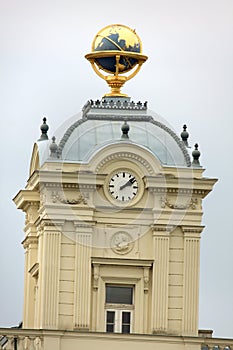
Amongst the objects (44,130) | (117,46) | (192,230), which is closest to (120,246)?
(192,230)

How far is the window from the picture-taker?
240 feet

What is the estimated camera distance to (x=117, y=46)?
74688 mm

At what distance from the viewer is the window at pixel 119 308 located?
240 feet

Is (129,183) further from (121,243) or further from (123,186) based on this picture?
(121,243)

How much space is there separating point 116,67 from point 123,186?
338cm

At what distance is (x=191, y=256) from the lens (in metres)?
73.3

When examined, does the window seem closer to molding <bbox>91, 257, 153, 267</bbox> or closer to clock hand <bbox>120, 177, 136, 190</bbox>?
molding <bbox>91, 257, 153, 267</bbox>

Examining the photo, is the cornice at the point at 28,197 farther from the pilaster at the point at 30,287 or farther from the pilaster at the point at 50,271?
the pilaster at the point at 50,271

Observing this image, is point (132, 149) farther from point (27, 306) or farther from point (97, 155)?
point (27, 306)

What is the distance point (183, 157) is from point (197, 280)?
9.72 feet

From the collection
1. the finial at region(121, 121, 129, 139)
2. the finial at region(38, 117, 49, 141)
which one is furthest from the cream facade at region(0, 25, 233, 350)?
the finial at region(38, 117, 49, 141)

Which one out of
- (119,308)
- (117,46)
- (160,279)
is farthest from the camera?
(117,46)

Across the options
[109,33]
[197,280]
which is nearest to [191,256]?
[197,280]

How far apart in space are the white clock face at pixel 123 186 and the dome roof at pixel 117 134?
778mm
